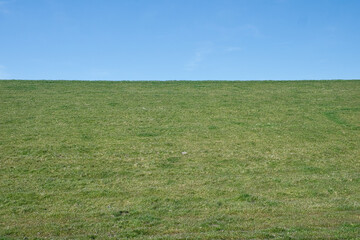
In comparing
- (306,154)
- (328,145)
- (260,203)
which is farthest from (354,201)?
(328,145)

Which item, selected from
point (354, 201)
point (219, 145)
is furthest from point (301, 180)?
point (219, 145)

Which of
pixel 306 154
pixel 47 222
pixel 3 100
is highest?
pixel 3 100

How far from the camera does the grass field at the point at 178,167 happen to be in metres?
8.52

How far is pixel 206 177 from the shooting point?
12.2 meters

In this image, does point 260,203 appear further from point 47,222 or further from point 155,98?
point 155,98

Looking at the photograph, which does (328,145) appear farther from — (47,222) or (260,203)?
(47,222)

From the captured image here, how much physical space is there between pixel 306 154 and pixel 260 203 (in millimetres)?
6073

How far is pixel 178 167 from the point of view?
1317 cm

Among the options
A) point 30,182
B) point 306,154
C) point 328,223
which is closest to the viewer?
point 328,223

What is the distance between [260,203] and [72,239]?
19.6ft

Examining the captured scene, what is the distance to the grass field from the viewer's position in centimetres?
852

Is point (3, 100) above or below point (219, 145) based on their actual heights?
above

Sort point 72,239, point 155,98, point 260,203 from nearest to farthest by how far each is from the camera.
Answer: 1. point 72,239
2. point 260,203
3. point 155,98

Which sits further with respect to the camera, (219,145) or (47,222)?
(219,145)
